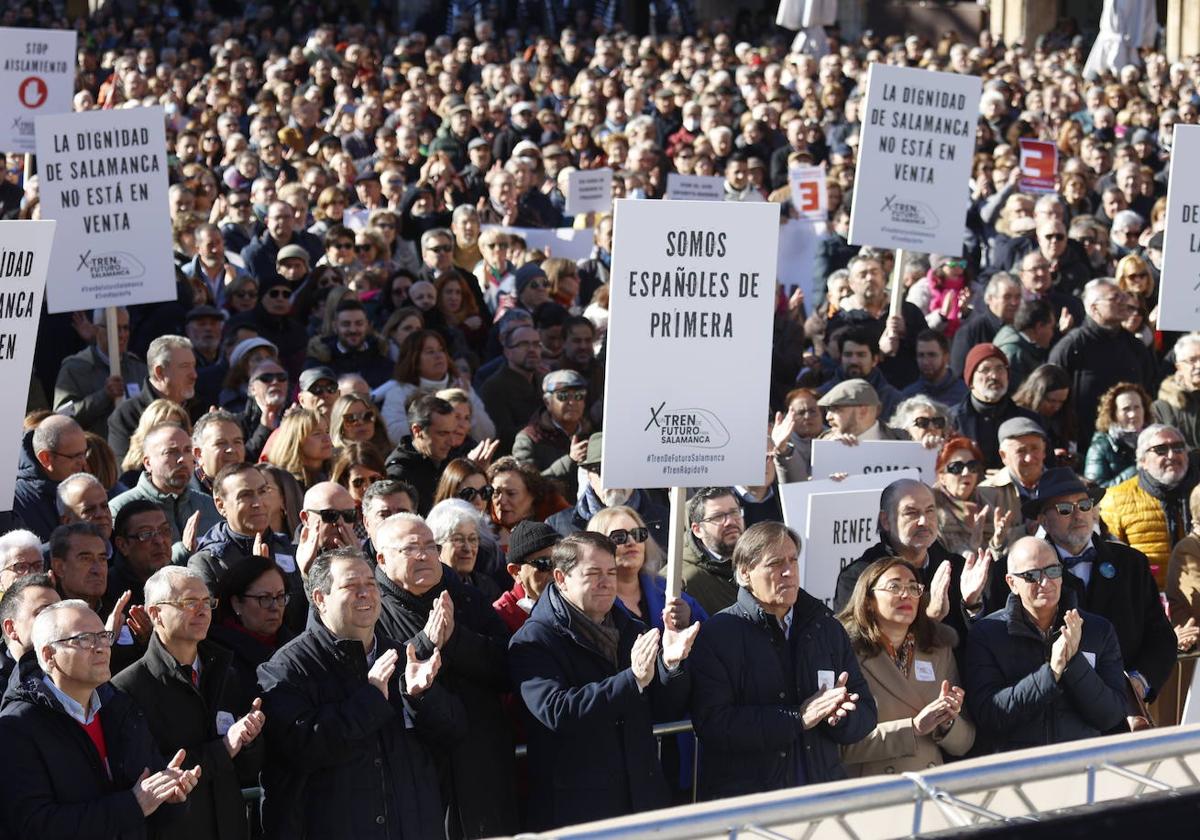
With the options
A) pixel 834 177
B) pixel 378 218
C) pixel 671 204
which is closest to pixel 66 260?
pixel 378 218

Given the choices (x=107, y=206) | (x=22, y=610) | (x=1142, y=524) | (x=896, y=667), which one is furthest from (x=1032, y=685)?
(x=107, y=206)

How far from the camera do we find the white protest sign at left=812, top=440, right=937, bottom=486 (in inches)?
341

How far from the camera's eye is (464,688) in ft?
21.0

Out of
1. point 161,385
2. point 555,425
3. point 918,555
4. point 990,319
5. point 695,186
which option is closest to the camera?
point 918,555

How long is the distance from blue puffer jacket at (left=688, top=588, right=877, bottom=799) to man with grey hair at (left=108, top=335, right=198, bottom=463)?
3859 millimetres

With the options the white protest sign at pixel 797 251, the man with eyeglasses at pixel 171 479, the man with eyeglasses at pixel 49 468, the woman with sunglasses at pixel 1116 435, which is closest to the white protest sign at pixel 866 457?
the woman with sunglasses at pixel 1116 435

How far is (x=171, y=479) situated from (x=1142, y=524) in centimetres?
405

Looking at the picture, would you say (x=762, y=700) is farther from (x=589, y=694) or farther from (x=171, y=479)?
(x=171, y=479)

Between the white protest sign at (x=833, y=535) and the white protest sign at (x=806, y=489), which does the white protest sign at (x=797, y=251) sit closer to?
the white protest sign at (x=806, y=489)

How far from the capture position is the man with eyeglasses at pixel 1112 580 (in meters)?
7.82

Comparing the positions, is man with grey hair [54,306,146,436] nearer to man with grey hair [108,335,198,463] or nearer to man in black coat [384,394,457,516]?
man with grey hair [108,335,198,463]

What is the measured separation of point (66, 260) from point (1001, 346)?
513 cm

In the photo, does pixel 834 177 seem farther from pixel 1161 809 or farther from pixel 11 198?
pixel 1161 809

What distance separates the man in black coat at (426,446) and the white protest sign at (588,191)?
630cm
